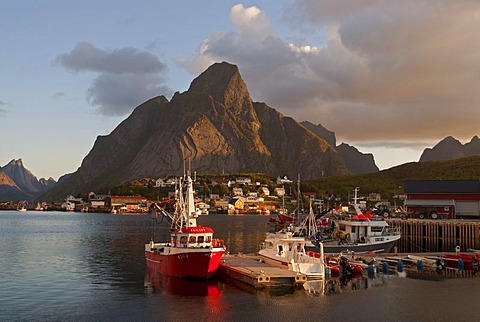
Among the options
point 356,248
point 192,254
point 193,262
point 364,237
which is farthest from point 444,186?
point 192,254

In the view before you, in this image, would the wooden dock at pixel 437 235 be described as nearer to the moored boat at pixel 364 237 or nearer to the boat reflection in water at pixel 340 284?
the moored boat at pixel 364 237

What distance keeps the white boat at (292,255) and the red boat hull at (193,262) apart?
6297 millimetres

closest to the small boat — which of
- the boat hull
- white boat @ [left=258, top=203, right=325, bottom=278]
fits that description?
the boat hull

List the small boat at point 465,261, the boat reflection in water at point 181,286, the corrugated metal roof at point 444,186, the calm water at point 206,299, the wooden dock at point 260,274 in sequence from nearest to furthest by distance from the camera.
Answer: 1. the calm water at point 206,299
2. the wooden dock at point 260,274
3. the boat reflection in water at point 181,286
4. the small boat at point 465,261
5. the corrugated metal roof at point 444,186

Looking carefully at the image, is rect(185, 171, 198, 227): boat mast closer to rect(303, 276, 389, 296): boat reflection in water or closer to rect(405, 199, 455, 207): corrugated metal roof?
rect(303, 276, 389, 296): boat reflection in water

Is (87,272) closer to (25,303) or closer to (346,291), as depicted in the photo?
(25,303)

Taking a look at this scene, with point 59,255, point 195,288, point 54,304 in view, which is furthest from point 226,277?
point 59,255

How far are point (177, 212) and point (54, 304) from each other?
21.5 meters

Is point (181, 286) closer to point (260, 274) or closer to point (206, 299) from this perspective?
point (206, 299)

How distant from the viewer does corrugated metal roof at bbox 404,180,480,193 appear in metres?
92.6

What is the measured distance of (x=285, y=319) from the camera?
3569 centimetres

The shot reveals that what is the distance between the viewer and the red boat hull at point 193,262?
162 feet

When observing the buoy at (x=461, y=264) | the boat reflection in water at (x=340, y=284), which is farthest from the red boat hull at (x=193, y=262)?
the buoy at (x=461, y=264)

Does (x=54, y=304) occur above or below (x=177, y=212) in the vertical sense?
below
